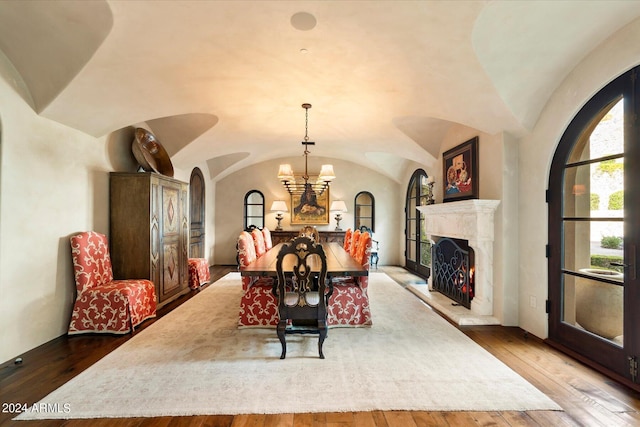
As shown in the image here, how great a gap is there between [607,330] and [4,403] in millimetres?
4427

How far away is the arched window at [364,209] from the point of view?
8180 millimetres

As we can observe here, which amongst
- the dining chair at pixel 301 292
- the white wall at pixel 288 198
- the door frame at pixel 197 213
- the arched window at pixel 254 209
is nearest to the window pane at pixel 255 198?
the arched window at pixel 254 209

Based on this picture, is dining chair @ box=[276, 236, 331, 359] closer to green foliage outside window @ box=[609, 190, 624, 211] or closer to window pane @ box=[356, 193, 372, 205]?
green foliage outside window @ box=[609, 190, 624, 211]

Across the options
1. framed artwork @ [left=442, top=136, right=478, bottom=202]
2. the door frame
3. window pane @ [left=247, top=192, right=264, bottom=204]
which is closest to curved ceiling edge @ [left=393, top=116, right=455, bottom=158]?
framed artwork @ [left=442, top=136, right=478, bottom=202]

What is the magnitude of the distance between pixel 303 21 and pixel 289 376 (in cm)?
263

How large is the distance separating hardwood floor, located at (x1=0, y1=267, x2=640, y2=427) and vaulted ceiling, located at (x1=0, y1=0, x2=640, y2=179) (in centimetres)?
224

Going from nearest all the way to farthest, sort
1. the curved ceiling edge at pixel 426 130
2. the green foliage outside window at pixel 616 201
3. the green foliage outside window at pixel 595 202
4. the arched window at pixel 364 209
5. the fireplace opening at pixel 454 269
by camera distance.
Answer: the green foliage outside window at pixel 616 201 < the green foliage outside window at pixel 595 202 < the fireplace opening at pixel 454 269 < the curved ceiling edge at pixel 426 130 < the arched window at pixel 364 209

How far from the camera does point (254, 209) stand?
8211 millimetres

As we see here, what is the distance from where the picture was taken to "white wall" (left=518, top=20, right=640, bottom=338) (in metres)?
2.46

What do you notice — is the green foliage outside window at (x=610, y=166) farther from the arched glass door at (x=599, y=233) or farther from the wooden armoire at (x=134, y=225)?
the wooden armoire at (x=134, y=225)

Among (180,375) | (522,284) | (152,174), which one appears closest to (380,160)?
(522,284)

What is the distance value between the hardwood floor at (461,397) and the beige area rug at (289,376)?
0.07 meters

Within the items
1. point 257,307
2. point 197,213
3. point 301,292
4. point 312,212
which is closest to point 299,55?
point 301,292

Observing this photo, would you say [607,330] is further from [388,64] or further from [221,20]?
[221,20]
